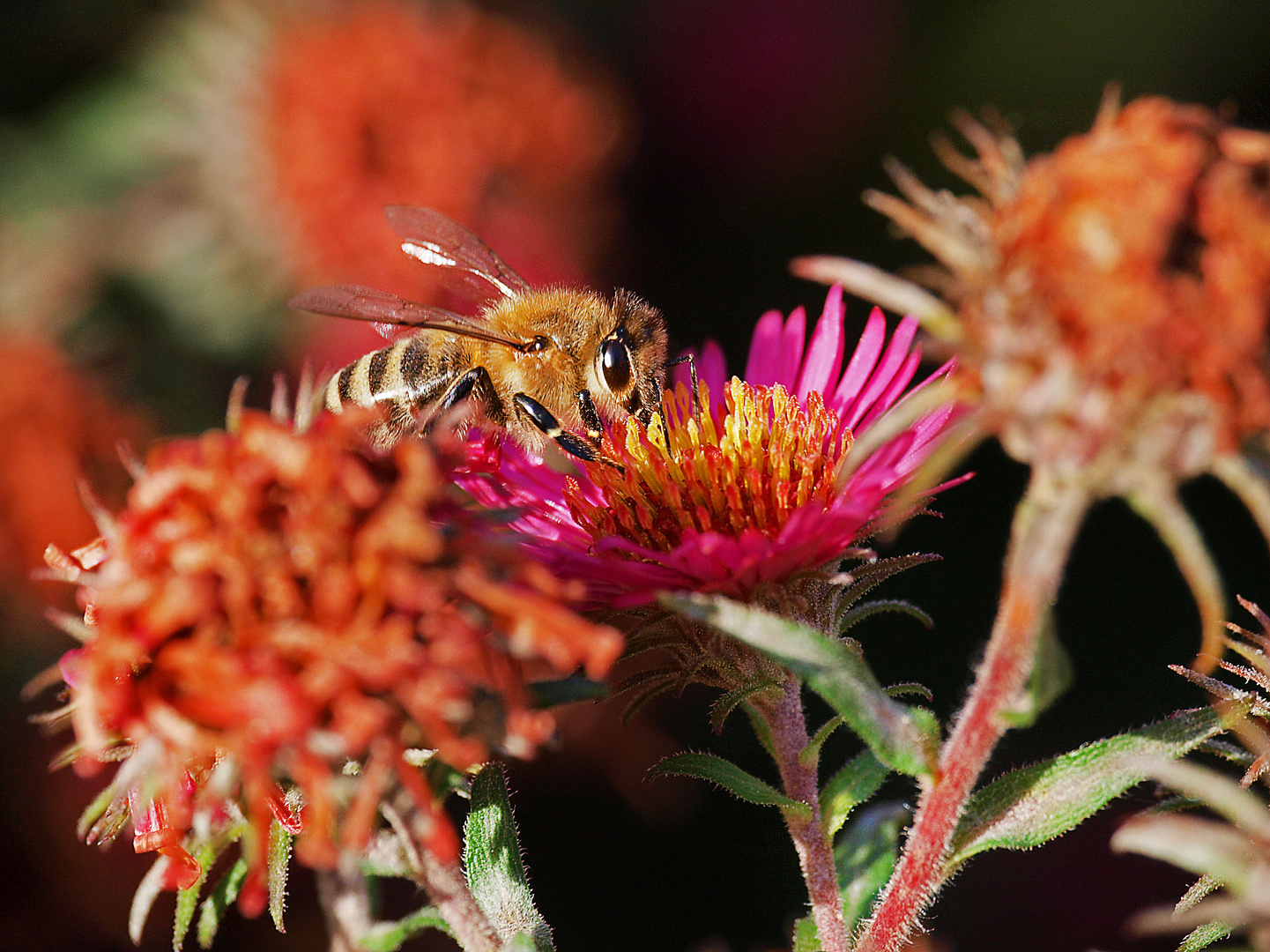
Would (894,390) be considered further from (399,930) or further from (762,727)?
(399,930)

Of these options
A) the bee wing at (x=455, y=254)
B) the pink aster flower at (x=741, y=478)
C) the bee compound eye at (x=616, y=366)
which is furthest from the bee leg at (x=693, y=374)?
the bee wing at (x=455, y=254)

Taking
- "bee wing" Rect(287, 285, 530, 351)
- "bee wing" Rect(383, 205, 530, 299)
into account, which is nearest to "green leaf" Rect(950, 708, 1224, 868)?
"bee wing" Rect(287, 285, 530, 351)

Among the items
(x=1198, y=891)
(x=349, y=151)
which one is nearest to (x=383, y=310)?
(x=1198, y=891)

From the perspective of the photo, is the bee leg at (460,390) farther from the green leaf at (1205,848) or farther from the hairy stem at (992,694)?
the green leaf at (1205,848)

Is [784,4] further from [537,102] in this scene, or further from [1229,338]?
[1229,338]

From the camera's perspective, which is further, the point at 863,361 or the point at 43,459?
the point at 43,459

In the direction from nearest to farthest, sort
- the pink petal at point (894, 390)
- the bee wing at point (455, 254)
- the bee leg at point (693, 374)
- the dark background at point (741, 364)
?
1. the pink petal at point (894, 390)
2. the bee leg at point (693, 374)
3. the bee wing at point (455, 254)
4. the dark background at point (741, 364)
